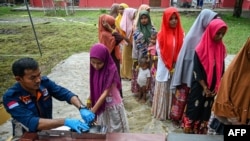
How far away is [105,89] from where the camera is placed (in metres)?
→ 2.58

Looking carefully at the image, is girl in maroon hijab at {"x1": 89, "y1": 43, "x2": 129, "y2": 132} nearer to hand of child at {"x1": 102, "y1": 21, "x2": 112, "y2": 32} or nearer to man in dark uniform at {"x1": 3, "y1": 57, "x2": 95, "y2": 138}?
man in dark uniform at {"x1": 3, "y1": 57, "x2": 95, "y2": 138}

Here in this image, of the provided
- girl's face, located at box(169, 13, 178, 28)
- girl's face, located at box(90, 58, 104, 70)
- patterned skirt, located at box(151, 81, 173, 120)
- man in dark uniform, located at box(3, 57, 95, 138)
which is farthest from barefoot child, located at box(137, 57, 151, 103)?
man in dark uniform, located at box(3, 57, 95, 138)

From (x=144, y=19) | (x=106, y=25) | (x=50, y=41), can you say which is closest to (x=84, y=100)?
(x=106, y=25)

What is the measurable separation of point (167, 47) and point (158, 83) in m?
0.52

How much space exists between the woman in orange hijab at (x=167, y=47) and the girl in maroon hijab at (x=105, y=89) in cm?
101

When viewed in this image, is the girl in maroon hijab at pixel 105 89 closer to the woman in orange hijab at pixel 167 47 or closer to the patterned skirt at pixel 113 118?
the patterned skirt at pixel 113 118

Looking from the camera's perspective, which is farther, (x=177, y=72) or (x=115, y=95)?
(x=177, y=72)

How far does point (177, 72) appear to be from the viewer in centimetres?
334

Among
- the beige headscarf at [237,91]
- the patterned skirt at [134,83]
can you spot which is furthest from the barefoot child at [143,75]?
the beige headscarf at [237,91]

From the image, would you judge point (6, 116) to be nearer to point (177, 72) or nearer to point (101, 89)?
point (101, 89)

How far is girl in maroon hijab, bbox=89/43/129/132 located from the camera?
8.30 feet

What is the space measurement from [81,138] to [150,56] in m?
2.58

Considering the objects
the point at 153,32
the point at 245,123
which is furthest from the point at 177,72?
the point at 245,123

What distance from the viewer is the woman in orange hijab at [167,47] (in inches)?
135
